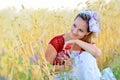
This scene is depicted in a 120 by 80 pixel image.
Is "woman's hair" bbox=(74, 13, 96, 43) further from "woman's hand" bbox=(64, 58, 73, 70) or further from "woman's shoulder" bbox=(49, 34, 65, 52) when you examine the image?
"woman's hand" bbox=(64, 58, 73, 70)

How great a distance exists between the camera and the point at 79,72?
308 centimetres

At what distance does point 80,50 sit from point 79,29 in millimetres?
157

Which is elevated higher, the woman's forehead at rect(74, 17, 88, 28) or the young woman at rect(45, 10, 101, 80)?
the woman's forehead at rect(74, 17, 88, 28)

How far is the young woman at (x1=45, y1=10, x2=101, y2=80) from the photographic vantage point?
3.03 metres

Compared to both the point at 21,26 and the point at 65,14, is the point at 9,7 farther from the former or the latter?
the point at 65,14

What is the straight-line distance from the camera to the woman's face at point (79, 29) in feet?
10.1

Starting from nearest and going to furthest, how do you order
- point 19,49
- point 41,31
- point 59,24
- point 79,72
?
point 19,49 → point 79,72 → point 41,31 → point 59,24

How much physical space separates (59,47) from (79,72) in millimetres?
225

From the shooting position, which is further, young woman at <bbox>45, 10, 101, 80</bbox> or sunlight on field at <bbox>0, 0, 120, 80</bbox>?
sunlight on field at <bbox>0, 0, 120, 80</bbox>

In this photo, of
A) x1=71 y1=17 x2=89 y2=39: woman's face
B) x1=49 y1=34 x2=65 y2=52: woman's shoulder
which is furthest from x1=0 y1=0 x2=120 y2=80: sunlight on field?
x1=71 y1=17 x2=89 y2=39: woman's face

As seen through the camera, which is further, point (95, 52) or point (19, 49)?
point (95, 52)

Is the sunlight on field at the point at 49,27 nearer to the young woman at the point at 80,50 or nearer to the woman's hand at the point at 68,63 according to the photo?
the young woman at the point at 80,50

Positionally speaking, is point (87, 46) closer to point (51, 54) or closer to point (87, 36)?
point (87, 36)

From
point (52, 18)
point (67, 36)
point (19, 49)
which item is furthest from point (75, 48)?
point (52, 18)
